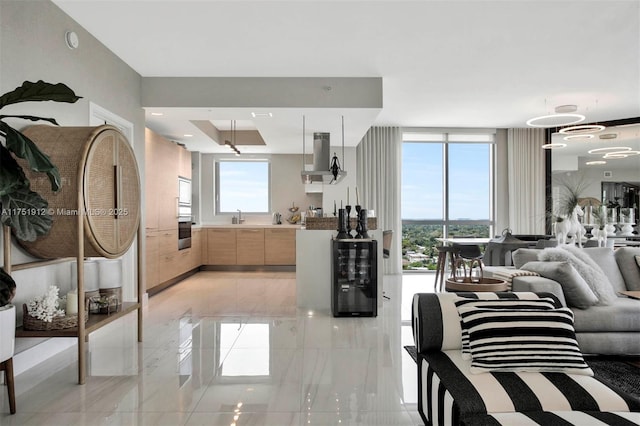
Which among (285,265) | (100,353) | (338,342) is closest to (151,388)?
(100,353)

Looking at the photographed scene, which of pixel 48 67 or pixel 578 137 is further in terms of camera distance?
pixel 578 137

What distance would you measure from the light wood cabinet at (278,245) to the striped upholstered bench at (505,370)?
18.6 ft

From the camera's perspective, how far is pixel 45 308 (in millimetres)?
2689

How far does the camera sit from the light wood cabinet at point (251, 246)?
7.72m

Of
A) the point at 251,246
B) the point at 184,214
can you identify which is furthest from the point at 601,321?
the point at 251,246

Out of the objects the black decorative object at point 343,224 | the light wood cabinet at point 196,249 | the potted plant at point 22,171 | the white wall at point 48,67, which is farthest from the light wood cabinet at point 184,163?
the potted plant at point 22,171

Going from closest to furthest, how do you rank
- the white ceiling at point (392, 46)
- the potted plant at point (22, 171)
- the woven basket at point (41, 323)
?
1. the potted plant at point (22, 171)
2. the woven basket at point (41, 323)
3. the white ceiling at point (392, 46)

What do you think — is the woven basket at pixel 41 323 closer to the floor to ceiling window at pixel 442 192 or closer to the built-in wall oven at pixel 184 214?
the built-in wall oven at pixel 184 214

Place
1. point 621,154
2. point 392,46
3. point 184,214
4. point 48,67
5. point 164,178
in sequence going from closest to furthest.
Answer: point 48,67
point 392,46
point 164,178
point 184,214
point 621,154

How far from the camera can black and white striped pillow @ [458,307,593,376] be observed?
5.74 ft

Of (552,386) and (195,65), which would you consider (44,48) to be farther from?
(552,386)

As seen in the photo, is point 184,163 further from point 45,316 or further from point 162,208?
point 45,316

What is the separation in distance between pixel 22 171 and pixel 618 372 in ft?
13.4

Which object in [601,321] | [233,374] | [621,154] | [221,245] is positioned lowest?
[233,374]
